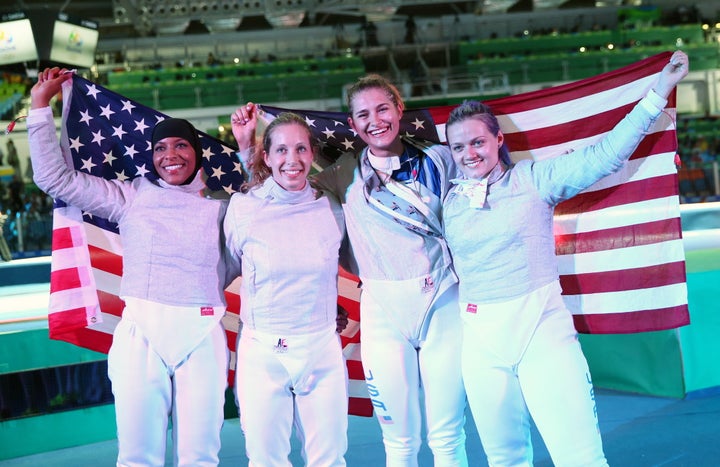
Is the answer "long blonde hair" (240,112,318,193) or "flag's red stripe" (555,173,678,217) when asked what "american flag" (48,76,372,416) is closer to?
"long blonde hair" (240,112,318,193)

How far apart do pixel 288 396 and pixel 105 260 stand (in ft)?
4.31

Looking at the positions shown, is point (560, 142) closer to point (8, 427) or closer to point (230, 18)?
point (8, 427)

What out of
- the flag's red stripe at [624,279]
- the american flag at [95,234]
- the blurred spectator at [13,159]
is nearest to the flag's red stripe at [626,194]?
the flag's red stripe at [624,279]

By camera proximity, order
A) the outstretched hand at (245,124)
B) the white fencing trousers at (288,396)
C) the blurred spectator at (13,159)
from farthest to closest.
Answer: the blurred spectator at (13,159), the outstretched hand at (245,124), the white fencing trousers at (288,396)

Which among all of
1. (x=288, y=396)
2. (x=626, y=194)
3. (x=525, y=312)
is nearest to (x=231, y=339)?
(x=288, y=396)

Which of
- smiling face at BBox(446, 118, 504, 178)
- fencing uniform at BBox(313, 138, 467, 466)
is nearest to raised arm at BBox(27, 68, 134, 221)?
fencing uniform at BBox(313, 138, 467, 466)

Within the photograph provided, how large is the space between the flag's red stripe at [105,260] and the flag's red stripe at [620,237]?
2066mm

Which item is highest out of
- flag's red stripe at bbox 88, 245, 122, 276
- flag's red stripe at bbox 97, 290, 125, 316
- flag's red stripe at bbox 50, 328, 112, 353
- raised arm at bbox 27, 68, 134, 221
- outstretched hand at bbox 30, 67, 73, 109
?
outstretched hand at bbox 30, 67, 73, 109

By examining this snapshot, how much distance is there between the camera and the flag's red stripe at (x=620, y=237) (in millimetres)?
3518

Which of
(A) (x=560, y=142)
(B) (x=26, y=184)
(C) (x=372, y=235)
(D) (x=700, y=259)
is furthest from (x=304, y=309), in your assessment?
(B) (x=26, y=184)

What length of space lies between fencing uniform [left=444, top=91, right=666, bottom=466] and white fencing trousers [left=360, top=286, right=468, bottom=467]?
0.11 m

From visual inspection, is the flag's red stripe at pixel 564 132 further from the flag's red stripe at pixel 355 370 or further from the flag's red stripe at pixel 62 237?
the flag's red stripe at pixel 62 237

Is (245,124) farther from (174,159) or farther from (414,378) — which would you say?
(414,378)

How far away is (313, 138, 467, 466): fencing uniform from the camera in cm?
296
